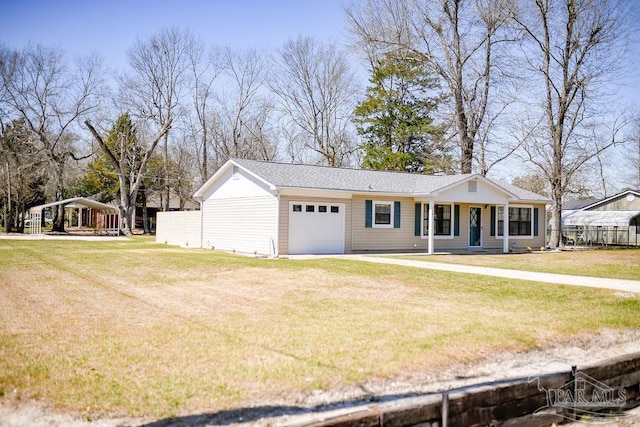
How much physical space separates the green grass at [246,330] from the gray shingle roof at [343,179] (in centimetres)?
737

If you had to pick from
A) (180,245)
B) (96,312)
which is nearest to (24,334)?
(96,312)

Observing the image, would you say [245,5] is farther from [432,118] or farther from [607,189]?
[607,189]

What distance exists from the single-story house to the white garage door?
4 centimetres

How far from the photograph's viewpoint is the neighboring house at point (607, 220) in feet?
105

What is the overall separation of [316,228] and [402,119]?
20396mm

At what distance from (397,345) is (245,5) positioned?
11074 millimetres

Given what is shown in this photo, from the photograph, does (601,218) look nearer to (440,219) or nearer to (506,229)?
(506,229)

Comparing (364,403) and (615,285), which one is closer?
(364,403)

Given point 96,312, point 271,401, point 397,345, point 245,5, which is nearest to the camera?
point 271,401

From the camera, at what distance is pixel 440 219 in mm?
22281

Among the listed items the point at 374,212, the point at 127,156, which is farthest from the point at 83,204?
the point at 374,212

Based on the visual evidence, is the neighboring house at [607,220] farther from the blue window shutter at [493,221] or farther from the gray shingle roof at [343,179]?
the blue window shutter at [493,221]

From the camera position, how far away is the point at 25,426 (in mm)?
3799

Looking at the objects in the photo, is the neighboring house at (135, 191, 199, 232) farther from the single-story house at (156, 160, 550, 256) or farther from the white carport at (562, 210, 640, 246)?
the white carport at (562, 210, 640, 246)
